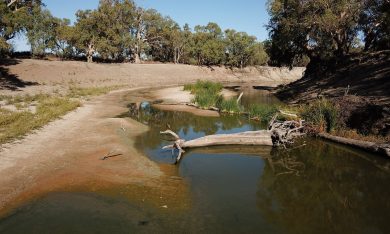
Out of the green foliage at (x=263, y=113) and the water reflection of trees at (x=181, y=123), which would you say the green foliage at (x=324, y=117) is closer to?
Answer: the green foliage at (x=263, y=113)

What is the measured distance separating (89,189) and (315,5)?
38226 millimetres

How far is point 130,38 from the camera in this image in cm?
7919

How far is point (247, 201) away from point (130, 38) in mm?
71516

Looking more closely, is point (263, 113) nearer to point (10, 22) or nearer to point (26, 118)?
point (26, 118)

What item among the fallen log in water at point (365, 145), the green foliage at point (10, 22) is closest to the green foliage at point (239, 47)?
the green foliage at point (10, 22)

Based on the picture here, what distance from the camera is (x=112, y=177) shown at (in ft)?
47.0

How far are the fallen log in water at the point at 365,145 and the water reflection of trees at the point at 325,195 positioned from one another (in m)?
0.82

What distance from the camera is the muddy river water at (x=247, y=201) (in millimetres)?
10695

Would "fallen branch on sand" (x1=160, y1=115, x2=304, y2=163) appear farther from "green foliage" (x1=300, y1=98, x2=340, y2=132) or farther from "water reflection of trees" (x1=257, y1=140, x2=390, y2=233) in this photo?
"green foliage" (x1=300, y1=98, x2=340, y2=132)

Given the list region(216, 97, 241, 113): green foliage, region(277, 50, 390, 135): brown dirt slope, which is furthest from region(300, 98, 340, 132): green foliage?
region(216, 97, 241, 113): green foliage

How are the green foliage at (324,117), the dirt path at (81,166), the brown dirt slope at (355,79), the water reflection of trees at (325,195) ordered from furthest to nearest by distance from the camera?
1. the brown dirt slope at (355,79)
2. the green foliage at (324,117)
3. the dirt path at (81,166)
4. the water reflection of trees at (325,195)

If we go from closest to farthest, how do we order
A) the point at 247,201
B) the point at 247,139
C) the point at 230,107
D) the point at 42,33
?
the point at 247,201, the point at 247,139, the point at 230,107, the point at 42,33

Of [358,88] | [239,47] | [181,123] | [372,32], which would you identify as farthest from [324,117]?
[239,47]

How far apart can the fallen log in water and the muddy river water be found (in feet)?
1.70
